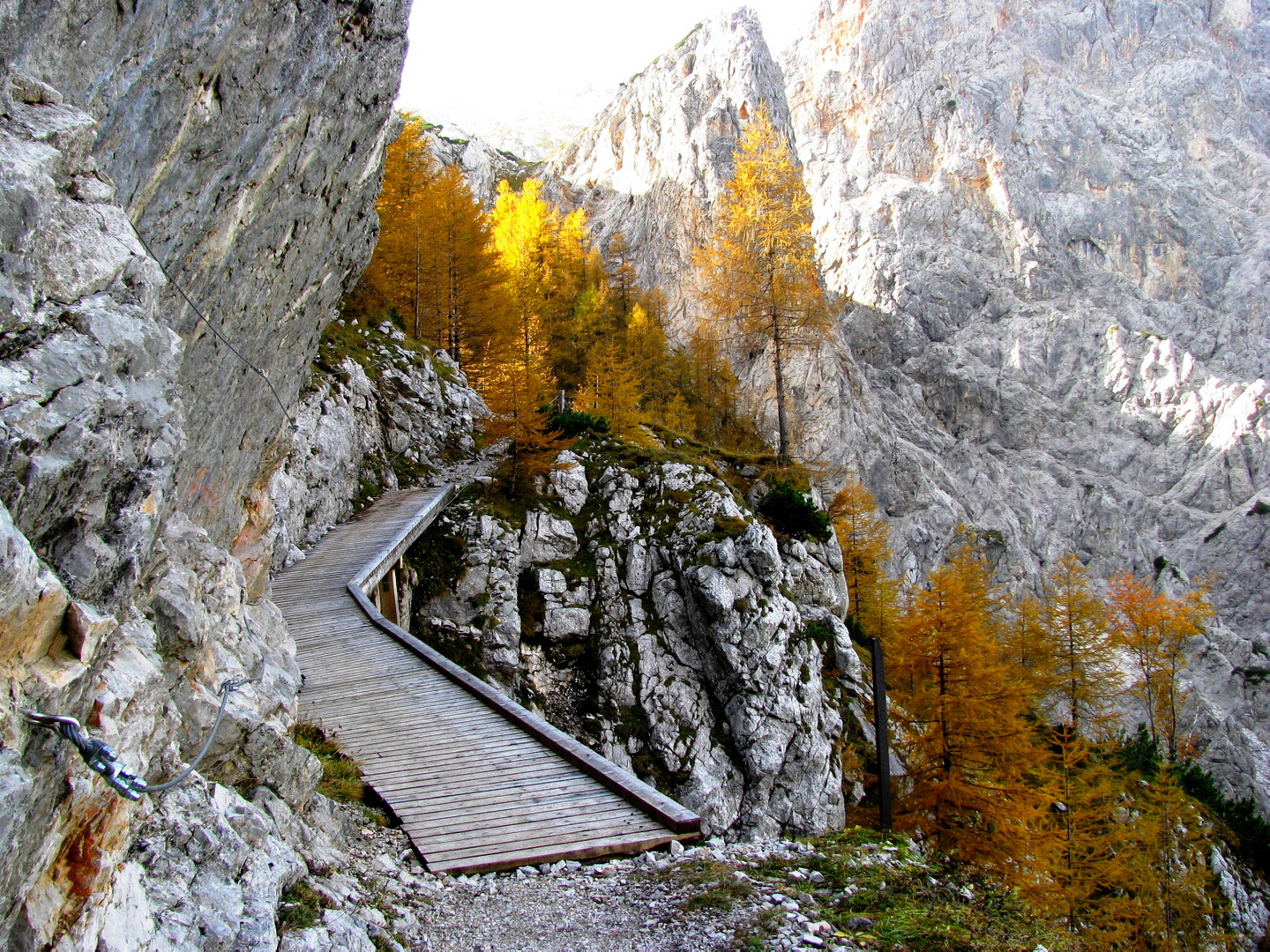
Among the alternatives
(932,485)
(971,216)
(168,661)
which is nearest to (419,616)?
(168,661)

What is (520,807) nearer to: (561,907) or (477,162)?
(561,907)

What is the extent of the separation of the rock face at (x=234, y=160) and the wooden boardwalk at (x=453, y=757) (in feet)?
9.92

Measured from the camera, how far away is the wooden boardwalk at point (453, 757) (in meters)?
7.12

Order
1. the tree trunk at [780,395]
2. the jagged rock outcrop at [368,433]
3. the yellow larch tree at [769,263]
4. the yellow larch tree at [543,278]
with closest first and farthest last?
the jagged rock outcrop at [368,433] → the tree trunk at [780,395] → the yellow larch tree at [769,263] → the yellow larch tree at [543,278]

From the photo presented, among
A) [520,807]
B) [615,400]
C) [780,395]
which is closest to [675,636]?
[780,395]

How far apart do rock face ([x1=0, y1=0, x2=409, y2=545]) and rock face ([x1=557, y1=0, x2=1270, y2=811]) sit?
3957 centimetres

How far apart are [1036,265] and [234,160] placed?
63.0 meters

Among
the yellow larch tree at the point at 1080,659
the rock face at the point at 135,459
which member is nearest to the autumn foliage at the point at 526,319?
the rock face at the point at 135,459

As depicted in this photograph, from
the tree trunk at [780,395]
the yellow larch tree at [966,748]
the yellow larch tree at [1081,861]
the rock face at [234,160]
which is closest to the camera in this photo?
the rock face at [234,160]

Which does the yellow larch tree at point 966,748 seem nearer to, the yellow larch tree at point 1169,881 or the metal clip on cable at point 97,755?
the yellow larch tree at point 1169,881

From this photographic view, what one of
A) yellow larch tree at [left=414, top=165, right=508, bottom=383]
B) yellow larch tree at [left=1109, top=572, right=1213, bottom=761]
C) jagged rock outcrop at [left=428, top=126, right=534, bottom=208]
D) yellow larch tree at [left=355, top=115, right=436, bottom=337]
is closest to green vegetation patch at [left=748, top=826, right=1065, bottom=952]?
yellow larch tree at [left=355, top=115, right=436, bottom=337]

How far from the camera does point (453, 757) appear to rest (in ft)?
29.1

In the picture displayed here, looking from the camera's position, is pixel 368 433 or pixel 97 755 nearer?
pixel 97 755

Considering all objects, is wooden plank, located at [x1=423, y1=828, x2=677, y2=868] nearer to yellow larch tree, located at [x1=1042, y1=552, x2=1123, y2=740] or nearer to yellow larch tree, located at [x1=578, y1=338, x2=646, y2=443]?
yellow larch tree, located at [x1=578, y1=338, x2=646, y2=443]
